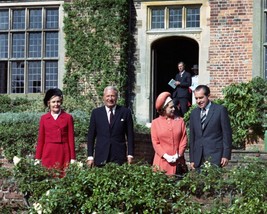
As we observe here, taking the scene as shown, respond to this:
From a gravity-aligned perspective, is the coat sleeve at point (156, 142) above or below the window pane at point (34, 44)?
below

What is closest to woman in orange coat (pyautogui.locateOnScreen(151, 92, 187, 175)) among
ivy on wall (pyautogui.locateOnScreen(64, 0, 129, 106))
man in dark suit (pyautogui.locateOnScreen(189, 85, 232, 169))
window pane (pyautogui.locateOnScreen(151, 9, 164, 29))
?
man in dark suit (pyautogui.locateOnScreen(189, 85, 232, 169))

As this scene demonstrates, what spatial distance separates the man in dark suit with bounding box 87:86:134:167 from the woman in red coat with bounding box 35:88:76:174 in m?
0.30

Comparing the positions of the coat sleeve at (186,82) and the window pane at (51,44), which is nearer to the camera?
the coat sleeve at (186,82)

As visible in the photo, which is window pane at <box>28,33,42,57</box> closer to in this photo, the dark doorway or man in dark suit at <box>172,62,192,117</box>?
the dark doorway

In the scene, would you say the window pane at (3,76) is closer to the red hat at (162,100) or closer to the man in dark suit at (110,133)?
the man in dark suit at (110,133)

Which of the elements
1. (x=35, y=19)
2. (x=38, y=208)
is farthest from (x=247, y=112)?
(x=38, y=208)

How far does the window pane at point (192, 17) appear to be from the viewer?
1883 centimetres

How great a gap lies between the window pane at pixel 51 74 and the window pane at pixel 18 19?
1.21 m

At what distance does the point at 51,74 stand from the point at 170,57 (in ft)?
12.0

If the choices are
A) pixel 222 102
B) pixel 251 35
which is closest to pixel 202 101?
pixel 222 102

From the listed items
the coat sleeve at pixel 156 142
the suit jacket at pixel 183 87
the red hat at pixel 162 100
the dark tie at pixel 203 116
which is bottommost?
the coat sleeve at pixel 156 142

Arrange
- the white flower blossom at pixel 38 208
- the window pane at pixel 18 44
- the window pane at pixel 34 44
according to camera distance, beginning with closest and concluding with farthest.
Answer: the white flower blossom at pixel 38 208
the window pane at pixel 34 44
the window pane at pixel 18 44

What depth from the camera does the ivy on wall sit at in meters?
19.0

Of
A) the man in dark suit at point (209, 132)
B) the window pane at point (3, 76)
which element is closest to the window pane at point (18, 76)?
the window pane at point (3, 76)
